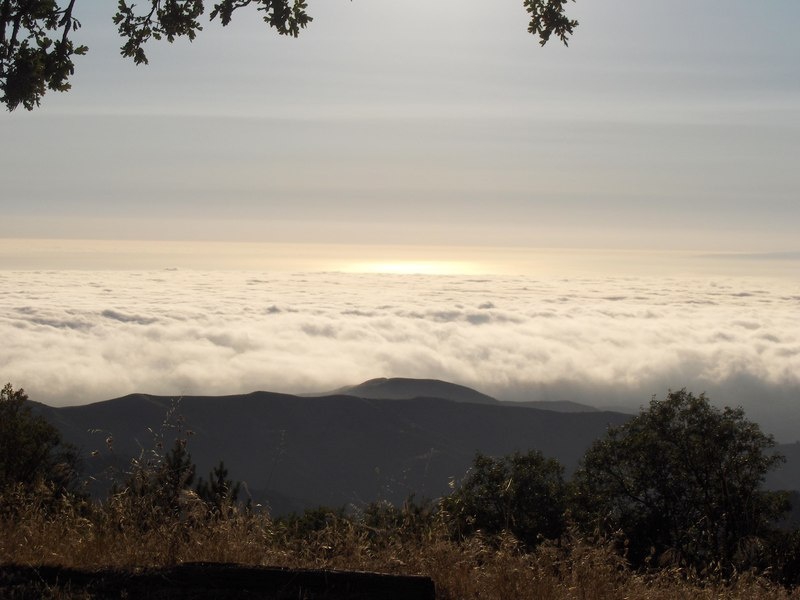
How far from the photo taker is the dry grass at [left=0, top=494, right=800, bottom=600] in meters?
5.89

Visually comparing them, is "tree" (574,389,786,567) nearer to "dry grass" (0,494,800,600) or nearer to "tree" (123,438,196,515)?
"dry grass" (0,494,800,600)

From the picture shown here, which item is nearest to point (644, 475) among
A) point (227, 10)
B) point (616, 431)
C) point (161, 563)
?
point (616, 431)

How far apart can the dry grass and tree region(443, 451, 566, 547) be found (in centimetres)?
1954

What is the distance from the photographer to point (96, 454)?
668 centimetres

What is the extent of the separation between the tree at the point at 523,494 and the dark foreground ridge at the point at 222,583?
813 inches

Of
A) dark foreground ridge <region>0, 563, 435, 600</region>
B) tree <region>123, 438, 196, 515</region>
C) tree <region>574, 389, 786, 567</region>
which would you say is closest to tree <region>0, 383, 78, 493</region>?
tree <region>123, 438, 196, 515</region>

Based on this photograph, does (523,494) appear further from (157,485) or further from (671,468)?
(157,485)

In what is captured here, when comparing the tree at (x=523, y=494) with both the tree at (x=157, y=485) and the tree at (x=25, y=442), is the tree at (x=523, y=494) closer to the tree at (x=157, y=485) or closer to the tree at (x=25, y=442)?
the tree at (x=25, y=442)

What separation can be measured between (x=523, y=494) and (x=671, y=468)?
6.93 meters

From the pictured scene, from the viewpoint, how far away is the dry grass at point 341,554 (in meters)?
5.89

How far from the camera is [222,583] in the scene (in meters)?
5.48

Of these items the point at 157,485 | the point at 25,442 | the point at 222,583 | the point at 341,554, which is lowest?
the point at 25,442

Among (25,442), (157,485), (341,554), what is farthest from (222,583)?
(25,442)

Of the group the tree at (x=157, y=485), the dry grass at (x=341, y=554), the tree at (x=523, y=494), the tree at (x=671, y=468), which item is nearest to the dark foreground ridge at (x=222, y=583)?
the dry grass at (x=341, y=554)
